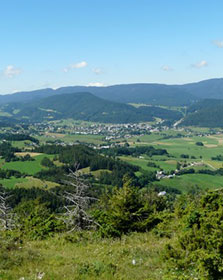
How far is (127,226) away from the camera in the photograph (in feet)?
56.6

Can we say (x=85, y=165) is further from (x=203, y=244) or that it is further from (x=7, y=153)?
(x=203, y=244)

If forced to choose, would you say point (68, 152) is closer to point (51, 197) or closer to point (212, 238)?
point (51, 197)

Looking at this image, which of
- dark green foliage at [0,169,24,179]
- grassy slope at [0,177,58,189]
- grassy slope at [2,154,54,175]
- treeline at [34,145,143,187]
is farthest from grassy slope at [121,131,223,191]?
dark green foliage at [0,169,24,179]

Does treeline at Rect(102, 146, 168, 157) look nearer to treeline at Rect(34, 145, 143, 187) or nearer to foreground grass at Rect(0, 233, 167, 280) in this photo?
treeline at Rect(34, 145, 143, 187)

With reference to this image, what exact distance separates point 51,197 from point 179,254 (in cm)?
8381

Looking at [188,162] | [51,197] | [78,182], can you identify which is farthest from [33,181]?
[78,182]

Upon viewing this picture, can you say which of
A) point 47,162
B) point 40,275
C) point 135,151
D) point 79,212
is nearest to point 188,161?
point 135,151

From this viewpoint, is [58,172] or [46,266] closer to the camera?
[46,266]

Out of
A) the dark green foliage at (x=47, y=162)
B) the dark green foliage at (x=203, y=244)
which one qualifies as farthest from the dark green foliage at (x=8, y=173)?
the dark green foliage at (x=203, y=244)

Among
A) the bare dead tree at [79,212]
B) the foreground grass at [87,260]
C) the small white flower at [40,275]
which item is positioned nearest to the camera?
the small white flower at [40,275]

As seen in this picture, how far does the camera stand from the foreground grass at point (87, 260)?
9.82 m

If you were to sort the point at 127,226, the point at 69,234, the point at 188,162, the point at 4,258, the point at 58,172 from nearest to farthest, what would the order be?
the point at 4,258, the point at 69,234, the point at 127,226, the point at 58,172, the point at 188,162

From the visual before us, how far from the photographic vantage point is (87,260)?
1145 cm

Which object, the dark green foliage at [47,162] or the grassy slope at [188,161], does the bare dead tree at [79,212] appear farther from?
the dark green foliage at [47,162]
